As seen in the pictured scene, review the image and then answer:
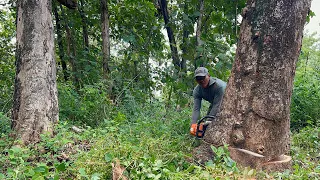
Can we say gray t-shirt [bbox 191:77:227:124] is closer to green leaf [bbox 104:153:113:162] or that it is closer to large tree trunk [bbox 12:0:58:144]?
green leaf [bbox 104:153:113:162]

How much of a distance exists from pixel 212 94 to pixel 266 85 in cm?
131

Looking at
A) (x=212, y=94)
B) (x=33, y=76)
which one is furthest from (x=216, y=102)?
(x=33, y=76)

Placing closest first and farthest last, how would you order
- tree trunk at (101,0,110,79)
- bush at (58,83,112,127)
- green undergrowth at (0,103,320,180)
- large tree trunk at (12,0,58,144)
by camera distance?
green undergrowth at (0,103,320,180) < large tree trunk at (12,0,58,144) < bush at (58,83,112,127) < tree trunk at (101,0,110,79)

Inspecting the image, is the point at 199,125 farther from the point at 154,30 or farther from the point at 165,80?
the point at 154,30

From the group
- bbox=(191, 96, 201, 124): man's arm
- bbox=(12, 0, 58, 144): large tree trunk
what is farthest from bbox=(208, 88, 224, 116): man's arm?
bbox=(12, 0, 58, 144): large tree trunk

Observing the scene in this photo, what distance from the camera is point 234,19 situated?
5172 millimetres

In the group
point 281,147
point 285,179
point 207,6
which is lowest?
point 285,179

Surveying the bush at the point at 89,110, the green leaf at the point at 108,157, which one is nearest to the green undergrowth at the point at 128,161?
the green leaf at the point at 108,157

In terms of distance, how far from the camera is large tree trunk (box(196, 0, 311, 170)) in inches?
109

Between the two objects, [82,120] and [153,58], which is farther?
[153,58]

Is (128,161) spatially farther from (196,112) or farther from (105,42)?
(105,42)

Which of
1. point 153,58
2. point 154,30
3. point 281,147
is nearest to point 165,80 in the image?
point 154,30

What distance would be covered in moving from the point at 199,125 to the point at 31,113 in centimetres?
212

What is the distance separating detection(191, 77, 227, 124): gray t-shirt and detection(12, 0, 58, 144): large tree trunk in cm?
195
